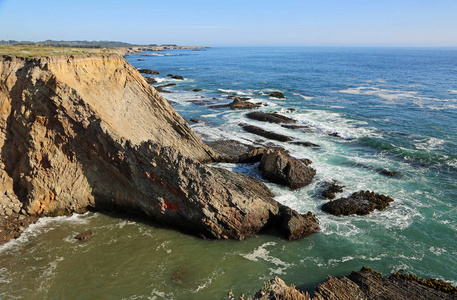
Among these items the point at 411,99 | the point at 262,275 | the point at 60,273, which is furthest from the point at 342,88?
the point at 60,273

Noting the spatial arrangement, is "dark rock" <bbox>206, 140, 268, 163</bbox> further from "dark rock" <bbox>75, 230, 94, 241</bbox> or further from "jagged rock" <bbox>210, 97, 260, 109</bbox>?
"jagged rock" <bbox>210, 97, 260, 109</bbox>

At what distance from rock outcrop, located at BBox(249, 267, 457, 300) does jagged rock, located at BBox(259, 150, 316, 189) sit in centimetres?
962

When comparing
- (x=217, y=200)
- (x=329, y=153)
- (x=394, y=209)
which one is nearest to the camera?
(x=217, y=200)

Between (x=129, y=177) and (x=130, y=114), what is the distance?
610 centimetres

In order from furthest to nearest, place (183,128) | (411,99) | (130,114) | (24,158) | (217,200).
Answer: (411,99) < (183,128) < (130,114) < (24,158) < (217,200)

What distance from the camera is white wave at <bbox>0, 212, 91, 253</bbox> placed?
14753 millimetres

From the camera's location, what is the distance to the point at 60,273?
43.5 ft

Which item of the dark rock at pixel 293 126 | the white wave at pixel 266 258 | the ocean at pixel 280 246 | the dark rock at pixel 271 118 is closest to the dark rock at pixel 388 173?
the ocean at pixel 280 246

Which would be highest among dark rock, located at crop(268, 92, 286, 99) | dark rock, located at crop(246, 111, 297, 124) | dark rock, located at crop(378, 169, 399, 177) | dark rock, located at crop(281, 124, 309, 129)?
dark rock, located at crop(268, 92, 286, 99)

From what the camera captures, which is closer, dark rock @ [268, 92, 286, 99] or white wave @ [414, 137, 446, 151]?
white wave @ [414, 137, 446, 151]

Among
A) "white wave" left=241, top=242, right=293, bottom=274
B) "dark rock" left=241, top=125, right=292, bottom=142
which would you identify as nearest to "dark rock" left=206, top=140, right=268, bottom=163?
"dark rock" left=241, top=125, right=292, bottom=142

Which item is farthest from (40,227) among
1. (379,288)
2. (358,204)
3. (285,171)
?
(358,204)

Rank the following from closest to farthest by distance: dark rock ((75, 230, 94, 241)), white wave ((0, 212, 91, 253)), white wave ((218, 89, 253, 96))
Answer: white wave ((0, 212, 91, 253)), dark rock ((75, 230, 94, 241)), white wave ((218, 89, 253, 96))

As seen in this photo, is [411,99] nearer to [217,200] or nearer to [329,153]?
[329,153]
